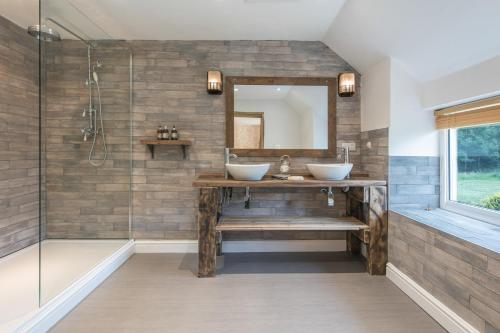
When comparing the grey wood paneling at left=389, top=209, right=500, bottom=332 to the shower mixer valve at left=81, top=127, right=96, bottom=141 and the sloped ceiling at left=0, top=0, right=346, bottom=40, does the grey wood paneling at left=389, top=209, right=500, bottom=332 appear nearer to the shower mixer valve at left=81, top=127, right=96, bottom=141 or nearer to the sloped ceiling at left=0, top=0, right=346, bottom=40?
the sloped ceiling at left=0, top=0, right=346, bottom=40

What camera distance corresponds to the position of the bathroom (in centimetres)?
196

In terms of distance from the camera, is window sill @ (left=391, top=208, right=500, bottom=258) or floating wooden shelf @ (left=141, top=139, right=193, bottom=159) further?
floating wooden shelf @ (left=141, top=139, right=193, bottom=159)

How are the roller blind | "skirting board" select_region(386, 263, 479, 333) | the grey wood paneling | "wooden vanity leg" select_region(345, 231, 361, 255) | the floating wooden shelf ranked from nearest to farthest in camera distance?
1. the grey wood paneling
2. "skirting board" select_region(386, 263, 479, 333)
3. the roller blind
4. the floating wooden shelf
5. "wooden vanity leg" select_region(345, 231, 361, 255)

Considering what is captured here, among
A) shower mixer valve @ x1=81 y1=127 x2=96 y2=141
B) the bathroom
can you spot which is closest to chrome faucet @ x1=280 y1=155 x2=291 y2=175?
the bathroom

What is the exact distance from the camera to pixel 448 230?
1773 millimetres

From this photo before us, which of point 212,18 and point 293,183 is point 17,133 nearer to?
→ point 212,18

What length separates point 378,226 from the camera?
239 cm

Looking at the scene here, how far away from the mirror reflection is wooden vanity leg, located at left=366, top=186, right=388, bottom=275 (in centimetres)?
80

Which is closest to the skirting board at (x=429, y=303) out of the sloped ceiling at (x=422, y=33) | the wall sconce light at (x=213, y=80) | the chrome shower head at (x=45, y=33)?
the sloped ceiling at (x=422, y=33)

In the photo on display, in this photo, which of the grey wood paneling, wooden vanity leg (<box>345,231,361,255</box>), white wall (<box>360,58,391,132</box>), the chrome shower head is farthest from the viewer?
wooden vanity leg (<box>345,231,361,255</box>)

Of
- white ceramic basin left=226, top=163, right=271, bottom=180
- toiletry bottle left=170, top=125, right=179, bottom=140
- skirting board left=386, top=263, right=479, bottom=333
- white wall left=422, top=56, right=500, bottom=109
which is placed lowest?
skirting board left=386, top=263, right=479, bottom=333

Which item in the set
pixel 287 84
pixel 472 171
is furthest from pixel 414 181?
pixel 287 84

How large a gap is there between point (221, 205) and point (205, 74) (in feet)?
4.76

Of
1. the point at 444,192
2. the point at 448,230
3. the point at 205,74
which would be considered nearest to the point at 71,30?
the point at 205,74
